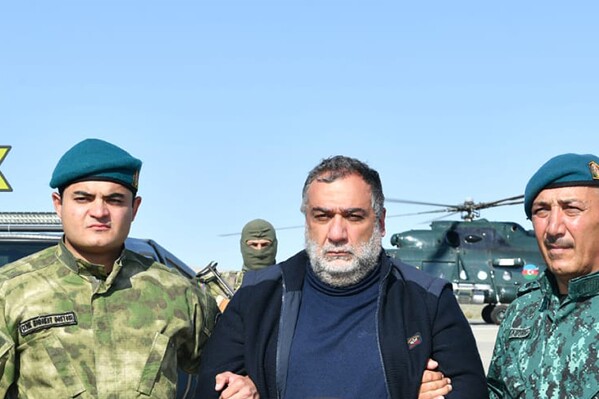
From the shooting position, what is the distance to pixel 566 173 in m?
3.59

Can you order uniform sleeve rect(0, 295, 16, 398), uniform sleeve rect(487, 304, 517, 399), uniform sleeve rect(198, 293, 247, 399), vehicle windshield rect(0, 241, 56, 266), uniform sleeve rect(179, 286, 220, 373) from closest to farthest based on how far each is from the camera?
uniform sleeve rect(0, 295, 16, 398) < uniform sleeve rect(198, 293, 247, 399) < uniform sleeve rect(487, 304, 517, 399) < uniform sleeve rect(179, 286, 220, 373) < vehicle windshield rect(0, 241, 56, 266)

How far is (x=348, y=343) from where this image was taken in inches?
137

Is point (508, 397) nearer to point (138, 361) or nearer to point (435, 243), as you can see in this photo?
point (138, 361)

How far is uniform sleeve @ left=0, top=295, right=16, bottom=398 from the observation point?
3396 millimetres

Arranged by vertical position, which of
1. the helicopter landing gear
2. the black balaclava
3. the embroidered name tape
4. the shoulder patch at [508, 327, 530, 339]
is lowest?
the helicopter landing gear

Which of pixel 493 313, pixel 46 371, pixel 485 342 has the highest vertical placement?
pixel 46 371

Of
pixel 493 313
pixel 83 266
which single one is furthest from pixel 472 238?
pixel 83 266

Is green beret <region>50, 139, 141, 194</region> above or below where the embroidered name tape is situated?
above

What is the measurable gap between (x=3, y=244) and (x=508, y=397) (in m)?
3.37

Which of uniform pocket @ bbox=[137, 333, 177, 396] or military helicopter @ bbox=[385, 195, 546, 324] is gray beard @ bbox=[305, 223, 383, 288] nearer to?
uniform pocket @ bbox=[137, 333, 177, 396]

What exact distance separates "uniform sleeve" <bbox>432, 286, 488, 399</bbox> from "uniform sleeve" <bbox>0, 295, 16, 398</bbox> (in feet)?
5.10

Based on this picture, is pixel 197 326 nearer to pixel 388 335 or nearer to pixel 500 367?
pixel 388 335

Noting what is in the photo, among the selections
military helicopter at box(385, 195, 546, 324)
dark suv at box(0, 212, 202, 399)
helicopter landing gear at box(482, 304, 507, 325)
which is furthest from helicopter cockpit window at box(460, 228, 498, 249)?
dark suv at box(0, 212, 202, 399)

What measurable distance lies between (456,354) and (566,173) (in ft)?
2.68
